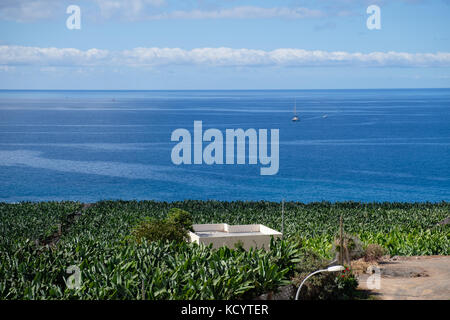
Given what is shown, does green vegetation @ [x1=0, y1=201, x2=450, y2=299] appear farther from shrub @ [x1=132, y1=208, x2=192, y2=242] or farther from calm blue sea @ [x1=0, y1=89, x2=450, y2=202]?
calm blue sea @ [x1=0, y1=89, x2=450, y2=202]

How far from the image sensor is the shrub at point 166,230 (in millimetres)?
28734

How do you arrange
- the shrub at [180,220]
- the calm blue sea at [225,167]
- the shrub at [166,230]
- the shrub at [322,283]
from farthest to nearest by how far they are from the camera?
the calm blue sea at [225,167] → the shrub at [180,220] → the shrub at [166,230] → the shrub at [322,283]

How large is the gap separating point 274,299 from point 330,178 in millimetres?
97090

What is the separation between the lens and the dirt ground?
73.8ft

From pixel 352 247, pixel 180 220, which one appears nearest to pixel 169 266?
pixel 180 220

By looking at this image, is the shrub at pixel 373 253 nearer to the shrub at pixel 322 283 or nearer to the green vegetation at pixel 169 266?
the green vegetation at pixel 169 266

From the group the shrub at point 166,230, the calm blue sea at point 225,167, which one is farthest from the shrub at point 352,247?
the calm blue sea at point 225,167
